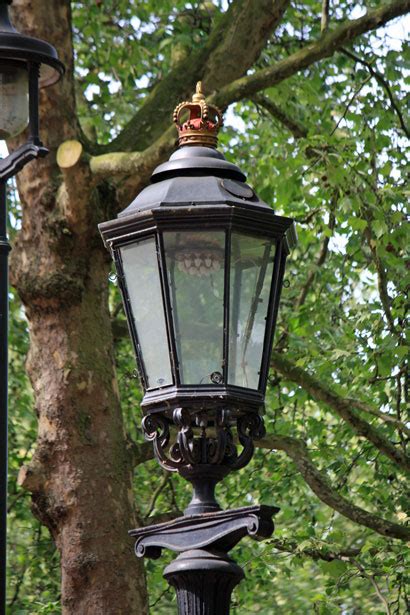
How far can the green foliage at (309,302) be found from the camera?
9.46 metres

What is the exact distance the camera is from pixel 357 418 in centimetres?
901

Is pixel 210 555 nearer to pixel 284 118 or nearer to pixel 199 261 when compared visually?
pixel 199 261

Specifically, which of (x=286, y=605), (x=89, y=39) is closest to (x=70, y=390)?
(x=89, y=39)

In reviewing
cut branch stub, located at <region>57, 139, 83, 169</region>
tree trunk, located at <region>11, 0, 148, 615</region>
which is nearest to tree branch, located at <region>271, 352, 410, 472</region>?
tree trunk, located at <region>11, 0, 148, 615</region>

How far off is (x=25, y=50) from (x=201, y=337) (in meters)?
1.56

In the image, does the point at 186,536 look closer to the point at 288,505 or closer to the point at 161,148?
the point at 161,148

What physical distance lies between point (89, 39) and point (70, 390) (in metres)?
6.50

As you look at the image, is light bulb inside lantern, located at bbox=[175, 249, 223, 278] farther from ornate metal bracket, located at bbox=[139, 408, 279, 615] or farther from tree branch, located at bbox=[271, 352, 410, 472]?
tree branch, located at bbox=[271, 352, 410, 472]

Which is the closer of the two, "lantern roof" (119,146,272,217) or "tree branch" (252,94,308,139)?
"lantern roof" (119,146,272,217)

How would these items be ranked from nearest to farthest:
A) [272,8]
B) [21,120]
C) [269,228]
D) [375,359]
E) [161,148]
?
[269,228] < [21,120] < [161,148] < [272,8] < [375,359]

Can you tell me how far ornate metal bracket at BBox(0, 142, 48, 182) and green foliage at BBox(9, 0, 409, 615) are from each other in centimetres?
393

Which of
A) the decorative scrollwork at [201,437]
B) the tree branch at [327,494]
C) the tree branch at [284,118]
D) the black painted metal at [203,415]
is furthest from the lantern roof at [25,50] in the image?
the tree branch at [284,118]

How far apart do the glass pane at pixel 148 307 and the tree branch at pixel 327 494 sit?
16.3 feet

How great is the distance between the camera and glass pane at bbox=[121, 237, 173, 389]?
12.8 feet
